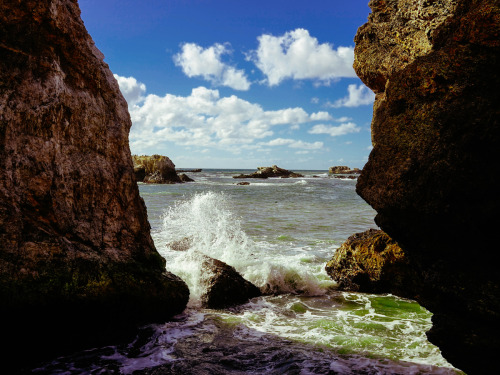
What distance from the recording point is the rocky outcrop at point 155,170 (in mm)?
49094

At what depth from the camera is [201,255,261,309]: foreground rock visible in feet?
20.8

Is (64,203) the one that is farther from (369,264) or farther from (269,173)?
(269,173)

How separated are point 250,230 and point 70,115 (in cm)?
954

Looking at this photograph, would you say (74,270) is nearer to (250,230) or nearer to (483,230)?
(483,230)

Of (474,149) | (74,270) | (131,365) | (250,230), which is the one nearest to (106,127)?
(74,270)

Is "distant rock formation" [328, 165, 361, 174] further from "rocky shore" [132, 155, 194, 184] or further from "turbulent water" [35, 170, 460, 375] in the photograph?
"turbulent water" [35, 170, 460, 375]

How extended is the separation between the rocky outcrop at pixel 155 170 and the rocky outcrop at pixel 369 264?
4364 centimetres

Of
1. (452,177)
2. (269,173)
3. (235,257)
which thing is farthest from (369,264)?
(269,173)

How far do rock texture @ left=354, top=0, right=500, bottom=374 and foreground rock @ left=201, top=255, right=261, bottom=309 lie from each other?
3.89m

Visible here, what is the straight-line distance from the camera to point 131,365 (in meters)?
4.20

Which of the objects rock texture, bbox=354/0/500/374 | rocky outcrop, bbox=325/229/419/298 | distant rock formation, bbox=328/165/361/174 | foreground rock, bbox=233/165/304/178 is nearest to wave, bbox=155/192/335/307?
rocky outcrop, bbox=325/229/419/298

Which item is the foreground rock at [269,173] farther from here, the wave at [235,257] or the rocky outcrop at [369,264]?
the rocky outcrop at [369,264]

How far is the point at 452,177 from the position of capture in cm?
267

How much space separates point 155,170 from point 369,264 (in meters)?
46.2
